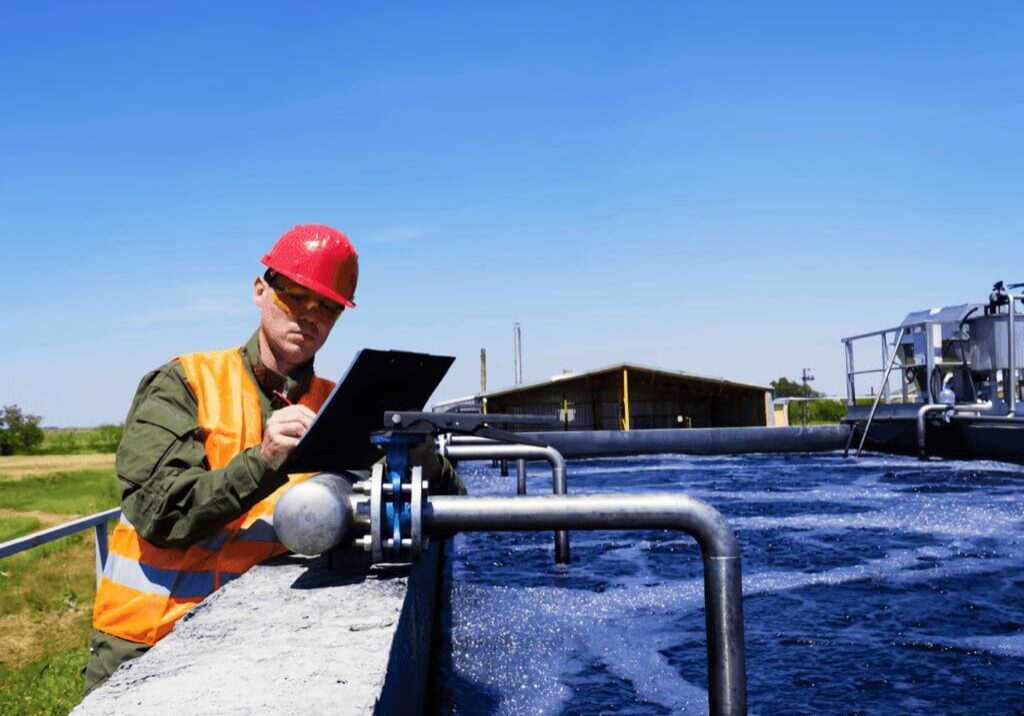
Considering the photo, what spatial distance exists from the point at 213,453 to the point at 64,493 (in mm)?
23744

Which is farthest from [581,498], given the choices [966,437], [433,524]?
[966,437]

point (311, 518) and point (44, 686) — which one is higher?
point (311, 518)

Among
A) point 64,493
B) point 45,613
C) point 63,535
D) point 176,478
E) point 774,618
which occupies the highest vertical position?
point 176,478

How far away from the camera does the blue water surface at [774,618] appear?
11.4 ft

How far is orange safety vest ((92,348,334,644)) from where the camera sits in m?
2.16

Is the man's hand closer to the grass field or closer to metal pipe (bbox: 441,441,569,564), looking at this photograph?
the grass field

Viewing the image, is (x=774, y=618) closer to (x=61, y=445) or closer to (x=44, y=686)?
(x=44, y=686)

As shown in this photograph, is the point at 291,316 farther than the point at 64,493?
No

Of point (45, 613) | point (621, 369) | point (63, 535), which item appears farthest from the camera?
point (621, 369)

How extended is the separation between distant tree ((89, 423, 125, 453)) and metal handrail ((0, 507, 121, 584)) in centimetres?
4683

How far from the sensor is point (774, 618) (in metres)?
4.69

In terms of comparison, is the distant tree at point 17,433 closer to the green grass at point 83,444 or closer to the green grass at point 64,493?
the green grass at point 83,444

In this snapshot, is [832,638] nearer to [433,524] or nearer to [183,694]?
[433,524]

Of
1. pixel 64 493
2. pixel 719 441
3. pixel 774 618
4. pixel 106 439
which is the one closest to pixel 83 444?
pixel 106 439
